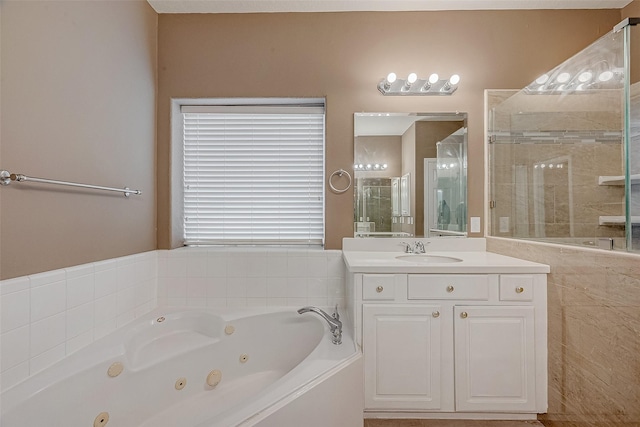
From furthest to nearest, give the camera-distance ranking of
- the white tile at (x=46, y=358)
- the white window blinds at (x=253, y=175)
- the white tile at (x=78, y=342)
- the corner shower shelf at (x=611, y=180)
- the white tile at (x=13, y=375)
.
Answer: the white window blinds at (x=253, y=175), the corner shower shelf at (x=611, y=180), the white tile at (x=78, y=342), the white tile at (x=46, y=358), the white tile at (x=13, y=375)

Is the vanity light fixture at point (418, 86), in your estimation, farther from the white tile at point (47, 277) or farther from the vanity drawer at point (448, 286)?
the white tile at point (47, 277)

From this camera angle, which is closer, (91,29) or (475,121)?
(91,29)

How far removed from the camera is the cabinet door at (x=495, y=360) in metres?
1.55

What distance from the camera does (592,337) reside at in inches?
52.3

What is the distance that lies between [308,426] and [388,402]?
24.5 inches

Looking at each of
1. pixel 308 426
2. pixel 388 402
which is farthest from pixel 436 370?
pixel 308 426

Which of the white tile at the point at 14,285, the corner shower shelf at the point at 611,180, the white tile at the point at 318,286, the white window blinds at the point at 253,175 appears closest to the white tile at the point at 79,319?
the white tile at the point at 14,285

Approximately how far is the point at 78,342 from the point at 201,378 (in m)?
0.64

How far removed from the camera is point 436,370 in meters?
1.55

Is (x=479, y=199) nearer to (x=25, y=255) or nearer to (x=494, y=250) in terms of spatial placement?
(x=494, y=250)

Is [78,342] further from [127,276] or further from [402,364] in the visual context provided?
[402,364]

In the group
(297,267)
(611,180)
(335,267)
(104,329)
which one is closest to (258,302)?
(297,267)

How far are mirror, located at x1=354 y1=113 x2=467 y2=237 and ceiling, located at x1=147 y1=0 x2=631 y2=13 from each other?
75cm

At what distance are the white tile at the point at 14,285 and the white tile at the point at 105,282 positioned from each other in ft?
1.20
